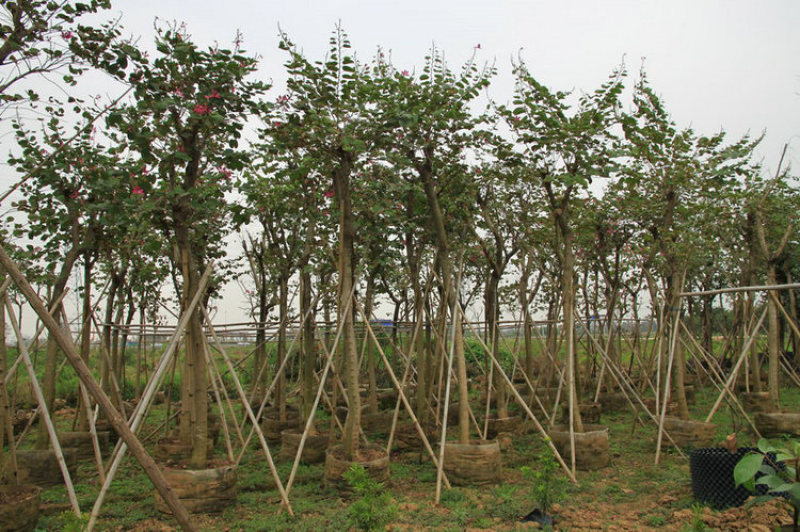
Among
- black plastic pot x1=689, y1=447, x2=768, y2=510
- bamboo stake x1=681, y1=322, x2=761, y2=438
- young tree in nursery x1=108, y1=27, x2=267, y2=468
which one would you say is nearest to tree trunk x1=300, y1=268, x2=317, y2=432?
young tree in nursery x1=108, y1=27, x2=267, y2=468

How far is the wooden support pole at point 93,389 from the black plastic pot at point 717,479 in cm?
429

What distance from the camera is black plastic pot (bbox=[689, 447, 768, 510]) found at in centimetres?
480

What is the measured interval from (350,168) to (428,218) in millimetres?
1838

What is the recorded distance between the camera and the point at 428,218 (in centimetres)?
783

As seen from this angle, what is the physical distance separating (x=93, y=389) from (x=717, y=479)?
4929 millimetres

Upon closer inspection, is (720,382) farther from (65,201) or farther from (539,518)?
(65,201)

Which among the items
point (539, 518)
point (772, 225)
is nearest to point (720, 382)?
point (772, 225)

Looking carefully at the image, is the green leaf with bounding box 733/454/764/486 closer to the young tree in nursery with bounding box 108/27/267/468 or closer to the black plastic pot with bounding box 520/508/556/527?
the black plastic pot with bounding box 520/508/556/527

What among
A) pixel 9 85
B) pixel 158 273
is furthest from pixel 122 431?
pixel 158 273

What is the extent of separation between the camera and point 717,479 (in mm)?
4891

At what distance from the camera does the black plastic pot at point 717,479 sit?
4.80 meters

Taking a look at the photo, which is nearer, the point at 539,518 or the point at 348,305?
the point at 539,518

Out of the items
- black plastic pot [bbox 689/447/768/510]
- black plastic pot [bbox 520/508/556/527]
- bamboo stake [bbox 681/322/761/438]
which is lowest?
black plastic pot [bbox 520/508/556/527]

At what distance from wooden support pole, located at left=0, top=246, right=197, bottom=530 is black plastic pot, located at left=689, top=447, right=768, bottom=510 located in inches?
169
